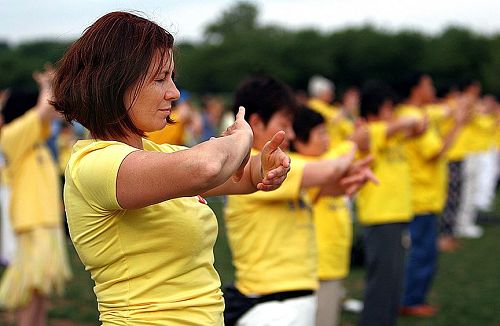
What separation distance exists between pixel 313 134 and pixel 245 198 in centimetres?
101

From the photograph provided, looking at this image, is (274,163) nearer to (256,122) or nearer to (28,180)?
(256,122)

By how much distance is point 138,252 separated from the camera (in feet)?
7.00

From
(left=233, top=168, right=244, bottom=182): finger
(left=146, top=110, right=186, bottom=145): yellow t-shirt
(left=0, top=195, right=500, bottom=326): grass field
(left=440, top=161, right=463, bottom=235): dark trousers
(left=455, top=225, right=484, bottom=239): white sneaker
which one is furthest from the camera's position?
(left=455, top=225, right=484, bottom=239): white sneaker

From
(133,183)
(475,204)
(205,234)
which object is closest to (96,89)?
(133,183)

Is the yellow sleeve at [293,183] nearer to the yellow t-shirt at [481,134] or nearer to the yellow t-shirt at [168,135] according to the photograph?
the yellow t-shirt at [168,135]

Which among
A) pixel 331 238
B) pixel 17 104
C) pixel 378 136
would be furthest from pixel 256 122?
pixel 17 104

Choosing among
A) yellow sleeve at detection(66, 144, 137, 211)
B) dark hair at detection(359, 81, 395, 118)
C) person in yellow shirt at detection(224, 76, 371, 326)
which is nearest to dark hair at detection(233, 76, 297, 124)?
person in yellow shirt at detection(224, 76, 371, 326)

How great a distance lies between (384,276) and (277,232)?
238 cm

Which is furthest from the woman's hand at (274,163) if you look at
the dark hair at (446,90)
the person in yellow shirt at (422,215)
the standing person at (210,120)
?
the standing person at (210,120)

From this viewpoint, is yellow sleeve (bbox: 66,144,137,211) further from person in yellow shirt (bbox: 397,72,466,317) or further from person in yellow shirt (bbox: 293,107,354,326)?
person in yellow shirt (bbox: 397,72,466,317)

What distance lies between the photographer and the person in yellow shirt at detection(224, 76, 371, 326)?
132 inches

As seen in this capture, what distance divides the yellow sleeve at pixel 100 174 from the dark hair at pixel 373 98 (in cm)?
421

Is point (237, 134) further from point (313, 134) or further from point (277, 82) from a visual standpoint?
point (313, 134)

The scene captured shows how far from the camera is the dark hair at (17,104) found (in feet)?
19.0
